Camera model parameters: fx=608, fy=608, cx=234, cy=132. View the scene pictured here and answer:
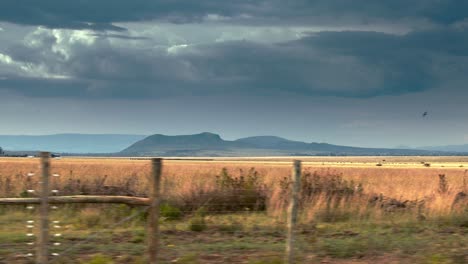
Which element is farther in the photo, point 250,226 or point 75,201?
point 250,226

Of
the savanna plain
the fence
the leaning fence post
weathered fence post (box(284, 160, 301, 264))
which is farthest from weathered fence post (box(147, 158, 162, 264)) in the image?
weathered fence post (box(284, 160, 301, 264))

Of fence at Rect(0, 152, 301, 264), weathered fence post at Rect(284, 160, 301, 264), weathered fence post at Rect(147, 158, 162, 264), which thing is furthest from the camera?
weathered fence post at Rect(284, 160, 301, 264)

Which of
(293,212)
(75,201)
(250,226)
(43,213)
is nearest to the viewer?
(43,213)

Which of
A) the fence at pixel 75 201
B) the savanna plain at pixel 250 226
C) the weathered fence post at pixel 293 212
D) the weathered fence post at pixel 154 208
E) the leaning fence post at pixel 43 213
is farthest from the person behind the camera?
the savanna plain at pixel 250 226

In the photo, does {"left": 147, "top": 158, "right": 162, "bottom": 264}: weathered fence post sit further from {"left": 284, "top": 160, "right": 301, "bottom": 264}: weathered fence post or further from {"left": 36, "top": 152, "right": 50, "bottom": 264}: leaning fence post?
{"left": 284, "top": 160, "right": 301, "bottom": 264}: weathered fence post

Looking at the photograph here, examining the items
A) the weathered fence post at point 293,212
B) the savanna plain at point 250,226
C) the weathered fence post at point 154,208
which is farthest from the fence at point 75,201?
the weathered fence post at point 293,212

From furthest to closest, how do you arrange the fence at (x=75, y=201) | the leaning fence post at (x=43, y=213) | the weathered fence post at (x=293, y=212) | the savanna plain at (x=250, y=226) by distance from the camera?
the savanna plain at (x=250, y=226) → the weathered fence post at (x=293, y=212) → the fence at (x=75, y=201) → the leaning fence post at (x=43, y=213)

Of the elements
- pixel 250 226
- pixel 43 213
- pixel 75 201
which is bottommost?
pixel 250 226

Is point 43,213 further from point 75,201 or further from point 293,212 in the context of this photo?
point 293,212

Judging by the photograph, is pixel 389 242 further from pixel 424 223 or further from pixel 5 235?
pixel 5 235

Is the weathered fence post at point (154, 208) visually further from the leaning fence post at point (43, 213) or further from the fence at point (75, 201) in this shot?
the leaning fence post at point (43, 213)

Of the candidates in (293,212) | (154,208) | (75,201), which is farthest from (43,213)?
(293,212)

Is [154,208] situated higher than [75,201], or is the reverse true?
[75,201]

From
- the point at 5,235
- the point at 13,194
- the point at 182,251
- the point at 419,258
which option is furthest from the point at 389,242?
the point at 13,194
